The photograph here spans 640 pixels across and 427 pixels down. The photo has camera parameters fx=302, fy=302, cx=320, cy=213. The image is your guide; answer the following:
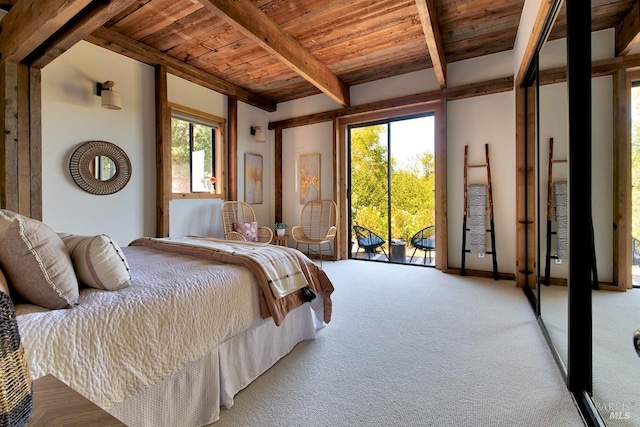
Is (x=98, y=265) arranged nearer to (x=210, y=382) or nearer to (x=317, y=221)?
(x=210, y=382)

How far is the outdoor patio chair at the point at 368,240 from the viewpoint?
486cm

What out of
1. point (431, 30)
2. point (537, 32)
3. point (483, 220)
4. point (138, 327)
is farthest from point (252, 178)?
point (138, 327)

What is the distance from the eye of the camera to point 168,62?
389cm

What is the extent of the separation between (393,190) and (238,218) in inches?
99.7

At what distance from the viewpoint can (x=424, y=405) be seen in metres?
1.48

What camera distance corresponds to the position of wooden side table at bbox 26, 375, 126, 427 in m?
0.54

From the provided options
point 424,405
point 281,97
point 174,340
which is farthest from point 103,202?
point 424,405

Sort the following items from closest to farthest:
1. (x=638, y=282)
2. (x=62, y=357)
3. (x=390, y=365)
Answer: (x=62, y=357)
(x=638, y=282)
(x=390, y=365)

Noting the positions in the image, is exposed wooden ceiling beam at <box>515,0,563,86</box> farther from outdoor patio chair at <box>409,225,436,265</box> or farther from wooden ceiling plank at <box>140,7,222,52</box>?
wooden ceiling plank at <box>140,7,222,52</box>

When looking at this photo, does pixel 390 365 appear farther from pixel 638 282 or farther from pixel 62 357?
pixel 62 357

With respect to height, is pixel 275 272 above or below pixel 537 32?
below

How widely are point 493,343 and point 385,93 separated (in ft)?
12.2

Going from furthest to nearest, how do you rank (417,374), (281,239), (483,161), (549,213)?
(281,239) < (483,161) < (549,213) < (417,374)

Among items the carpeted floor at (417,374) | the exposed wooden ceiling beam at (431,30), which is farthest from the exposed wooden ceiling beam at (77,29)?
the carpeted floor at (417,374)
